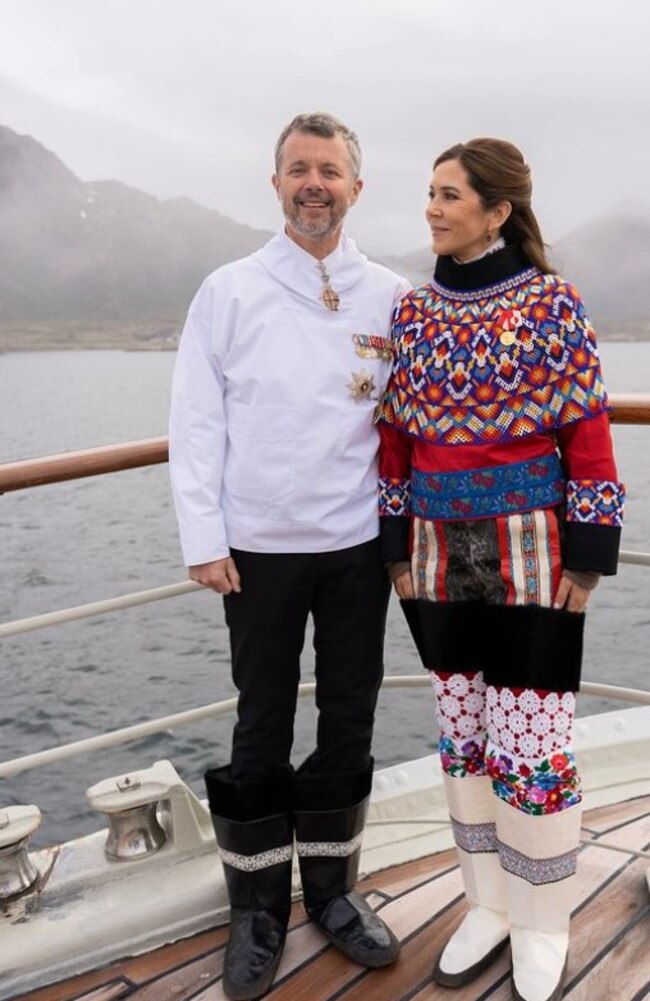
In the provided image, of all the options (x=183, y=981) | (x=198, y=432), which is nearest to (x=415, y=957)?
(x=183, y=981)

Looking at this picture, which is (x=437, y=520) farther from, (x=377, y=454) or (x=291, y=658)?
(x=291, y=658)

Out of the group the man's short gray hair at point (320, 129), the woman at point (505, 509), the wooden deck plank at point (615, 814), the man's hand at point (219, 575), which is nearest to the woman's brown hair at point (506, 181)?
the woman at point (505, 509)

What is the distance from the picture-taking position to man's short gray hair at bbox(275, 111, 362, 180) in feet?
5.33

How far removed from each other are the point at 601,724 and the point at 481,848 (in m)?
0.92

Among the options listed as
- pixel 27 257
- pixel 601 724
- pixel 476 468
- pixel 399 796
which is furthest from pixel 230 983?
pixel 27 257

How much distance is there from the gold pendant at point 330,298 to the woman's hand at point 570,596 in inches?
22.8

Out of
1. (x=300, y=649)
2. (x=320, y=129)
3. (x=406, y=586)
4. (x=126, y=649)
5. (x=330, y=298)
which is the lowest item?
(x=126, y=649)

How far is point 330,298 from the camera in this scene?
166cm

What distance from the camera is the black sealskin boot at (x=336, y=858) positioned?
1787 millimetres

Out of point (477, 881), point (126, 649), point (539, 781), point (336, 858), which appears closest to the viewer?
point (539, 781)

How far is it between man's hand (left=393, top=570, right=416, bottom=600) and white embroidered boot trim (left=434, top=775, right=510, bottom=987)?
336mm

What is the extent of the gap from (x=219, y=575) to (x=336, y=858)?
0.60 m

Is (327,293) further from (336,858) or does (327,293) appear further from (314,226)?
(336,858)

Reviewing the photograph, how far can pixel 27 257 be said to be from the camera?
343ft
